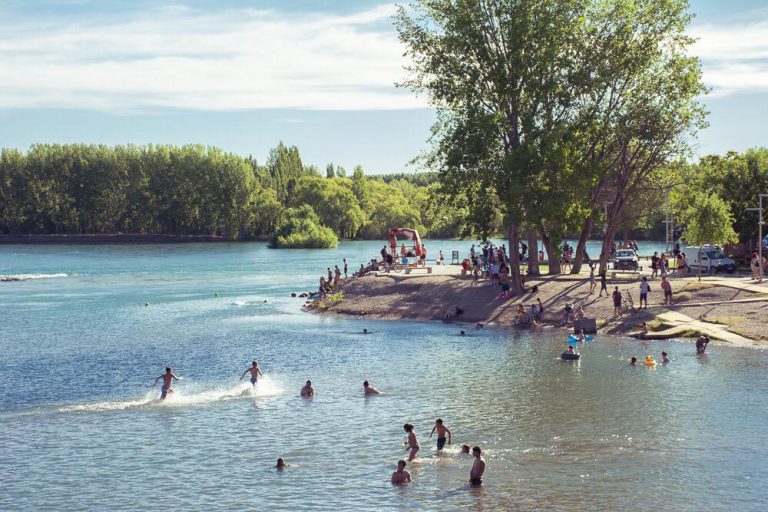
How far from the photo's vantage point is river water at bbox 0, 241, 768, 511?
27.4 m

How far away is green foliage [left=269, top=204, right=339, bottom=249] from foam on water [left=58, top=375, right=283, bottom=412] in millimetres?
136548

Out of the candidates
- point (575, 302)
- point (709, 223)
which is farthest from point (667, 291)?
point (709, 223)

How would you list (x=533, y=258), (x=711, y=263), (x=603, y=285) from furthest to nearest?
(x=533, y=258), (x=711, y=263), (x=603, y=285)

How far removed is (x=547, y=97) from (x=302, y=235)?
399 ft

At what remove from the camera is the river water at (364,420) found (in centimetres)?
2736

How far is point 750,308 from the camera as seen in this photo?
5466 centimetres

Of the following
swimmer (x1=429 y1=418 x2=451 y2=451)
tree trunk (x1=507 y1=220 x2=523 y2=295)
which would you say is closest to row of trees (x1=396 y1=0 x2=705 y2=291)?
tree trunk (x1=507 y1=220 x2=523 y2=295)

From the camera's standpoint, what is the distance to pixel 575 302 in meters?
61.2

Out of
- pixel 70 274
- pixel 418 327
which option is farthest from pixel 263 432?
pixel 70 274

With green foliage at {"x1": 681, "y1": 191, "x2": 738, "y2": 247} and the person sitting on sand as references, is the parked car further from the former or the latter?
the person sitting on sand

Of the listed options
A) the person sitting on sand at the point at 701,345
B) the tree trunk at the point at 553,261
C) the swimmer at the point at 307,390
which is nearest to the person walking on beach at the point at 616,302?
the person sitting on sand at the point at 701,345

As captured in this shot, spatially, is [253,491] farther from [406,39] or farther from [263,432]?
[406,39]

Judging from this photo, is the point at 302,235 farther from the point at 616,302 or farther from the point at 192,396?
the point at 192,396

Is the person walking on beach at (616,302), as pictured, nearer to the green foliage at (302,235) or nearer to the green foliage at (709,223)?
the green foliage at (709,223)
